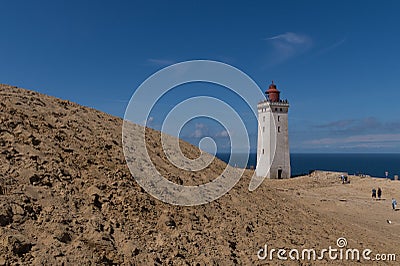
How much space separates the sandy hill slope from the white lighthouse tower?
29037 mm

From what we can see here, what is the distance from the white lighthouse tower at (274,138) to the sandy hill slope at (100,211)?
2904cm

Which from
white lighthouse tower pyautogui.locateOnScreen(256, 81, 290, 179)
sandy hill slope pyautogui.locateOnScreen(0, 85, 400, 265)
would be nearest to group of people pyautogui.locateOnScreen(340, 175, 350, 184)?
white lighthouse tower pyautogui.locateOnScreen(256, 81, 290, 179)

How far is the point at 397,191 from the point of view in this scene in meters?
33.9

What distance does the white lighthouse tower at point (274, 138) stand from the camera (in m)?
43.2

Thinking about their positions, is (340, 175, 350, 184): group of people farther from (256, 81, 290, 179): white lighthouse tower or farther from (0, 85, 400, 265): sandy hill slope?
(0, 85, 400, 265): sandy hill slope

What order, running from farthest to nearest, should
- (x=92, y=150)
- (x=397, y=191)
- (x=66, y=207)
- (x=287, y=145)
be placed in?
(x=287, y=145) < (x=397, y=191) < (x=92, y=150) < (x=66, y=207)

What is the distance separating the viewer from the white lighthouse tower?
142ft

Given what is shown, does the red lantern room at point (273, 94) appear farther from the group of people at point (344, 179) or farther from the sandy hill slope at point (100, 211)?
the sandy hill slope at point (100, 211)

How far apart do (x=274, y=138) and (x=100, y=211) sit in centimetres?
3745

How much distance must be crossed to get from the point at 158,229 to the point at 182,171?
444 cm

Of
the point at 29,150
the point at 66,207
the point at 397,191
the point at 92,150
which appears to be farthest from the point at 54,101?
the point at 397,191

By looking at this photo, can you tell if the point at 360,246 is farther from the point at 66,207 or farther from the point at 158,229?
the point at 66,207

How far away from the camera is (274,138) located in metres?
43.2

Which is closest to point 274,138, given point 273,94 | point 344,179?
point 273,94
